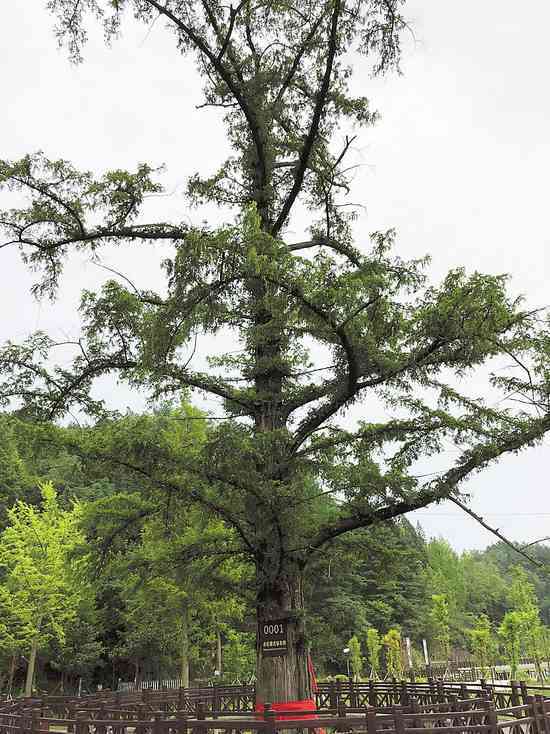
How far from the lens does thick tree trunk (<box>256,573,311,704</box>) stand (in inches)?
397

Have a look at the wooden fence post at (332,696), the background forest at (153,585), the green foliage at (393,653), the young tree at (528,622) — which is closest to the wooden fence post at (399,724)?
the background forest at (153,585)

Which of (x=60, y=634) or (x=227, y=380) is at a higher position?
(x=227, y=380)

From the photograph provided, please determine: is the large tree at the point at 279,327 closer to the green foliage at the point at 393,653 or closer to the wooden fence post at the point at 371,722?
the wooden fence post at the point at 371,722

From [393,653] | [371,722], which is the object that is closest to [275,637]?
[371,722]

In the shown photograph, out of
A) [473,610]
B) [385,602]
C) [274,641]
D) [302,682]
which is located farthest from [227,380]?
[473,610]

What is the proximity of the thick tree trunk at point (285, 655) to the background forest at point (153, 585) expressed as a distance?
0.79 meters

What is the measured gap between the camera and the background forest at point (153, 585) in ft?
36.2

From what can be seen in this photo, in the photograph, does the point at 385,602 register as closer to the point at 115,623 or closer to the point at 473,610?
the point at 115,623

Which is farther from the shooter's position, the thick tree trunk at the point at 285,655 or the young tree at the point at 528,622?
the young tree at the point at 528,622

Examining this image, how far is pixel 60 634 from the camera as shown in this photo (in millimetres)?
25094

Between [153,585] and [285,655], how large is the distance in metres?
10.4

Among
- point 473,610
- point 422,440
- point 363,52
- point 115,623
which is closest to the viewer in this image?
point 363,52

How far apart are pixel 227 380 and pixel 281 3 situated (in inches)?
258

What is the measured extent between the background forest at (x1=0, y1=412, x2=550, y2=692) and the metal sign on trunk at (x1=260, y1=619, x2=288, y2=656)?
894 millimetres
